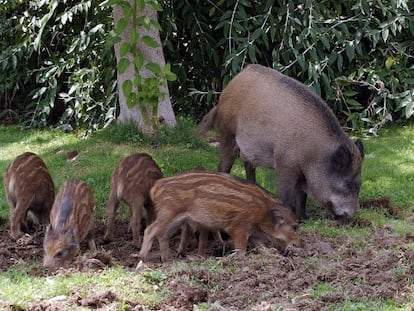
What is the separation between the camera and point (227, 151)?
9375 millimetres

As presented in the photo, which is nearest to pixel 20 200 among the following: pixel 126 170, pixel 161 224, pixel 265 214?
pixel 126 170

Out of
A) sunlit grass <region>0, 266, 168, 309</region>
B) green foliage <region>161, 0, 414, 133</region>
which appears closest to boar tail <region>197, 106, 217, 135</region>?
green foliage <region>161, 0, 414, 133</region>

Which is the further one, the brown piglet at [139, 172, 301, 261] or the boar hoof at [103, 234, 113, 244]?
the boar hoof at [103, 234, 113, 244]

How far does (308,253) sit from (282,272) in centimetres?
78

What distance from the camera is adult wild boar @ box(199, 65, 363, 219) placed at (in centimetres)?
852

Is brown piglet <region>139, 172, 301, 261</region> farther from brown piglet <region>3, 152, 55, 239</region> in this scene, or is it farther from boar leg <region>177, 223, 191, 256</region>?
brown piglet <region>3, 152, 55, 239</region>

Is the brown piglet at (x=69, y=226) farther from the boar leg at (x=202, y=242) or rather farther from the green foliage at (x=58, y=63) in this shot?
the green foliage at (x=58, y=63)

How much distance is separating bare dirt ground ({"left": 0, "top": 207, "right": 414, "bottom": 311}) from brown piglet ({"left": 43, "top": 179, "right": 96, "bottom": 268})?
0.65ft

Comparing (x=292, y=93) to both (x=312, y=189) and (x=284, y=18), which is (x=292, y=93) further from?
(x=284, y=18)

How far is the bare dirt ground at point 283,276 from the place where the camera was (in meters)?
5.67

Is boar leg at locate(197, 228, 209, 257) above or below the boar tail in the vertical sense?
below

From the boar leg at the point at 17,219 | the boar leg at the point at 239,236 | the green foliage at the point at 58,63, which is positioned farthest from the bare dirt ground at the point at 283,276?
the green foliage at the point at 58,63

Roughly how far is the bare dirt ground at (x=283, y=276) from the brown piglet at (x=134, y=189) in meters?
0.35

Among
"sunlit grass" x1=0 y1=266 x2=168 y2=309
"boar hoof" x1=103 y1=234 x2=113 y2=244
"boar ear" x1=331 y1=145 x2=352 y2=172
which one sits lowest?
"boar hoof" x1=103 y1=234 x2=113 y2=244
